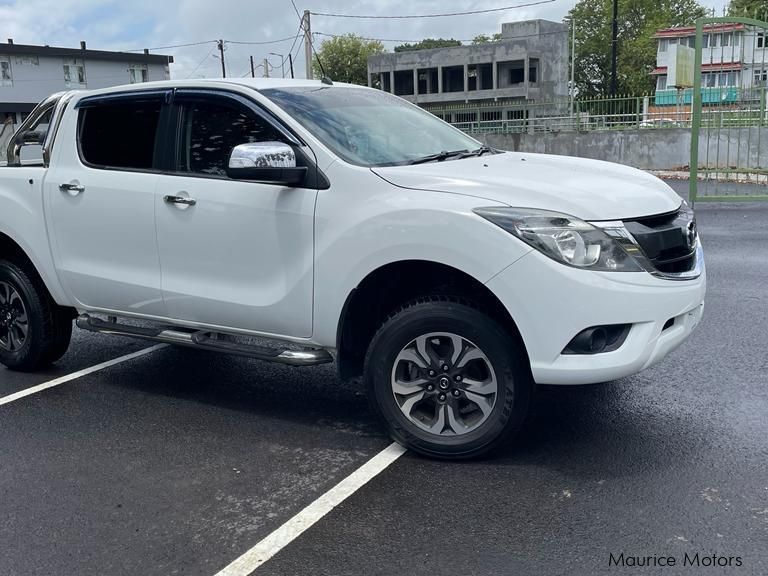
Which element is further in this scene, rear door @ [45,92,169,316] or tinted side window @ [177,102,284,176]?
rear door @ [45,92,169,316]

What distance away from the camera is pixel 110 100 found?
5.29 m

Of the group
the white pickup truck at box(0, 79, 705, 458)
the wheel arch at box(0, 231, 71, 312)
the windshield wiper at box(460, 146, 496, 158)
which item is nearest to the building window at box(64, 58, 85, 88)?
the wheel arch at box(0, 231, 71, 312)

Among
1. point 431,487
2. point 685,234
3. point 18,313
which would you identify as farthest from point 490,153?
point 18,313

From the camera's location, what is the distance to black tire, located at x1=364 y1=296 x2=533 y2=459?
3908mm

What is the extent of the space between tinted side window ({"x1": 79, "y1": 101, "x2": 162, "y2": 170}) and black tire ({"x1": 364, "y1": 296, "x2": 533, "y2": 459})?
2001 millimetres

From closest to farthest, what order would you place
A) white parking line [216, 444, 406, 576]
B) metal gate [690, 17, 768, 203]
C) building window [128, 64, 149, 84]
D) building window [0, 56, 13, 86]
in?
white parking line [216, 444, 406, 576] → metal gate [690, 17, 768, 203] → building window [0, 56, 13, 86] → building window [128, 64, 149, 84]

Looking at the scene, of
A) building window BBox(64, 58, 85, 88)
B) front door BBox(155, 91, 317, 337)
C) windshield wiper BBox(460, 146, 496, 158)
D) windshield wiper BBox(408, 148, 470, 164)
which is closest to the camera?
front door BBox(155, 91, 317, 337)

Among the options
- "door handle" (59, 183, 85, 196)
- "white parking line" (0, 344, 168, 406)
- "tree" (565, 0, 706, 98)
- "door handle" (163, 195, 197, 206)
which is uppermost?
"tree" (565, 0, 706, 98)

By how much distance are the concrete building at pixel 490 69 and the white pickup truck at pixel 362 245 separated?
6025cm

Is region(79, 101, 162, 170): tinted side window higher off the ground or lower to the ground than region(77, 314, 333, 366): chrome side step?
higher

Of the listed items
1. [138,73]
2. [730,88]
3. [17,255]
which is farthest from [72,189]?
[138,73]

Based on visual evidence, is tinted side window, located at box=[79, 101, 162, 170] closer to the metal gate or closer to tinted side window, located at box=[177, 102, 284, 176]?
tinted side window, located at box=[177, 102, 284, 176]

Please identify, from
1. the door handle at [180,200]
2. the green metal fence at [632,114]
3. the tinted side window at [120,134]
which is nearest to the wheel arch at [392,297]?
the door handle at [180,200]

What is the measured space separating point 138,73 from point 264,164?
212ft
